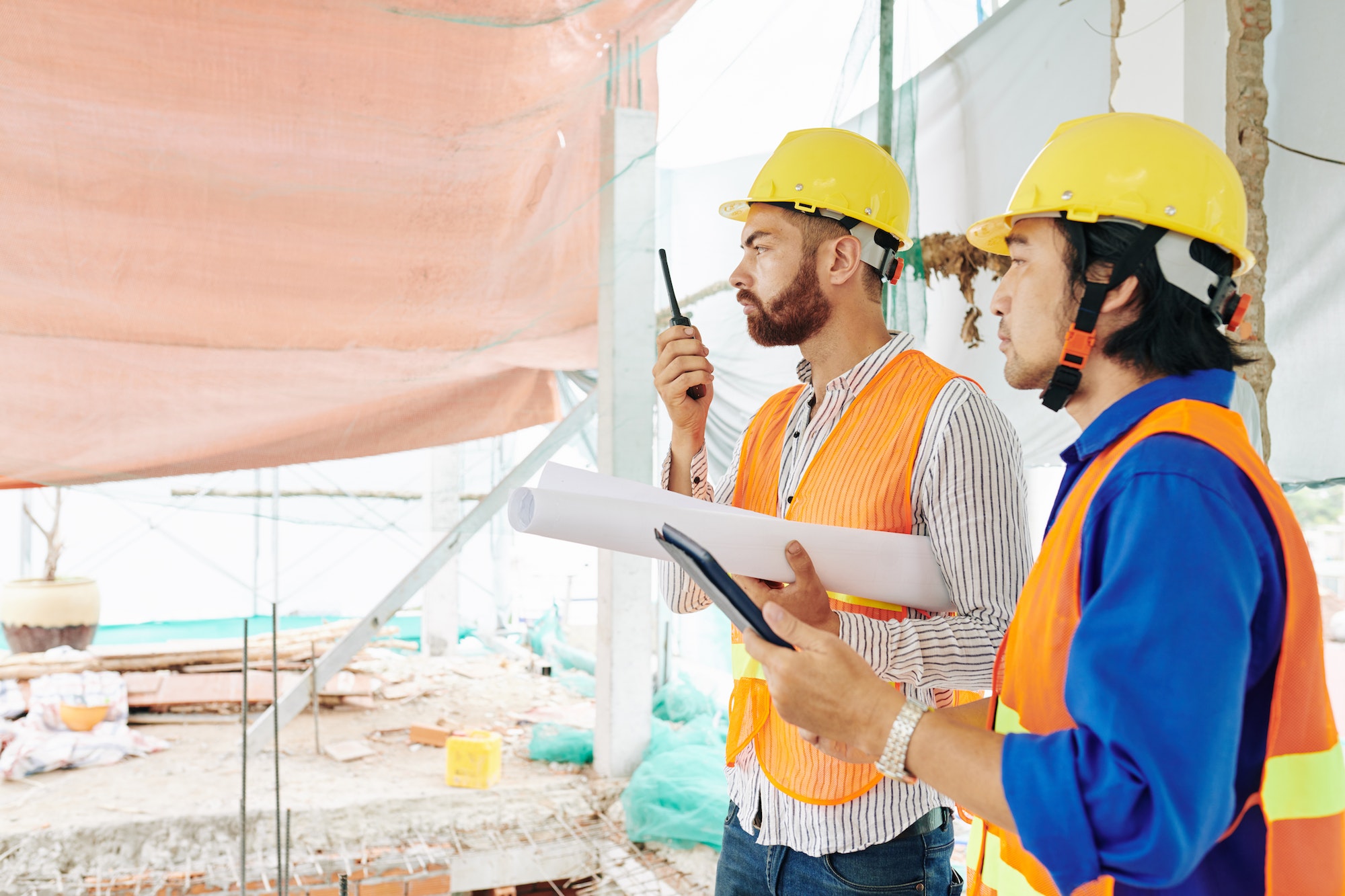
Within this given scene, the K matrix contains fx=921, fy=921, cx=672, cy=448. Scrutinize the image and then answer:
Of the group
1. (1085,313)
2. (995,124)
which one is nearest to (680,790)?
(995,124)

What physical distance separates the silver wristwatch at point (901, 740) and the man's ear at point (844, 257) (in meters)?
0.94

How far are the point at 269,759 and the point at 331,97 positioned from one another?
3292 mm

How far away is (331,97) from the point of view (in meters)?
2.45

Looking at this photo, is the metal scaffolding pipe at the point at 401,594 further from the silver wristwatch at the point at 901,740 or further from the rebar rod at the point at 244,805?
the silver wristwatch at the point at 901,740

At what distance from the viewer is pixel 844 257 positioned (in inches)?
65.3

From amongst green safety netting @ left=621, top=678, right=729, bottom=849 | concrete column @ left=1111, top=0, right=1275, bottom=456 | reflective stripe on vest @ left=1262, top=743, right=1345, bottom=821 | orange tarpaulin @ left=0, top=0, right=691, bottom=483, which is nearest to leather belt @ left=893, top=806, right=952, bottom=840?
reflective stripe on vest @ left=1262, top=743, right=1345, bottom=821

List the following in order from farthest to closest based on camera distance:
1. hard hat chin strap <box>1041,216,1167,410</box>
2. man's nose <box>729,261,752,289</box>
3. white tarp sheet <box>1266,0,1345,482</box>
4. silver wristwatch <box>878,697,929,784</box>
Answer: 1. white tarp sheet <box>1266,0,1345,482</box>
2. man's nose <box>729,261,752,289</box>
3. hard hat chin strap <box>1041,216,1167,410</box>
4. silver wristwatch <box>878,697,929,784</box>

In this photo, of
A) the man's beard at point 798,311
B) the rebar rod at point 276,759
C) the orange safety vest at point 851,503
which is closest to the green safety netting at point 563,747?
the rebar rod at point 276,759

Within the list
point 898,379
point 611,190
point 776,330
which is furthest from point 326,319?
point 898,379

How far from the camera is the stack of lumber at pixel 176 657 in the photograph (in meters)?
5.27

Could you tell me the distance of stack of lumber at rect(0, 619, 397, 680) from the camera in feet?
17.3

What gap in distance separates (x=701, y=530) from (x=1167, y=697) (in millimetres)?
581

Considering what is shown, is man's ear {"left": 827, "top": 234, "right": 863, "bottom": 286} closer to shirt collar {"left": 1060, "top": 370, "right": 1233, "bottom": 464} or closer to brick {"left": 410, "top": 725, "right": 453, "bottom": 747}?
shirt collar {"left": 1060, "top": 370, "right": 1233, "bottom": 464}

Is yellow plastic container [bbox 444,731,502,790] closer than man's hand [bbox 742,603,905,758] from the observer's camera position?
No
